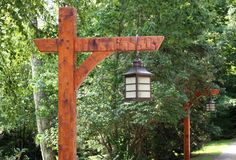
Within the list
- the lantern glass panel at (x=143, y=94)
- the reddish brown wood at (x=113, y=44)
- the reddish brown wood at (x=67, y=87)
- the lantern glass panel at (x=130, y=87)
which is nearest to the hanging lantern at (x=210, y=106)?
the lantern glass panel at (x=143, y=94)

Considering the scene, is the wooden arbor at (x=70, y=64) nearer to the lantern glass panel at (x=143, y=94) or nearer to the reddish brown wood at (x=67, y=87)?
the reddish brown wood at (x=67, y=87)

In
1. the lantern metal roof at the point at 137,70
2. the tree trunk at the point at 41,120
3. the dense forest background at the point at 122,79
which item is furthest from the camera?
the tree trunk at the point at 41,120

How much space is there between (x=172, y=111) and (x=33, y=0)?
5.92 metres

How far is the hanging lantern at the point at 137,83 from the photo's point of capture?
17.0ft

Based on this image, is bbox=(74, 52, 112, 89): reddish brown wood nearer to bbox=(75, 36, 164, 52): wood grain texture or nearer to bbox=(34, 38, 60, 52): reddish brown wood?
bbox=(75, 36, 164, 52): wood grain texture

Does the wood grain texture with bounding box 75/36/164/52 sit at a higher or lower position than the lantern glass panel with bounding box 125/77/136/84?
higher

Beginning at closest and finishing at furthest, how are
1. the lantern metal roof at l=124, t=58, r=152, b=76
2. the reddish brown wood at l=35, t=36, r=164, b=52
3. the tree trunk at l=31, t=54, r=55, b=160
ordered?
the reddish brown wood at l=35, t=36, r=164, b=52, the lantern metal roof at l=124, t=58, r=152, b=76, the tree trunk at l=31, t=54, r=55, b=160

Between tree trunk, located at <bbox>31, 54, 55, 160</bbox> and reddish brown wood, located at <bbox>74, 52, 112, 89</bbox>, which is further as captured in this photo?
tree trunk, located at <bbox>31, 54, 55, 160</bbox>

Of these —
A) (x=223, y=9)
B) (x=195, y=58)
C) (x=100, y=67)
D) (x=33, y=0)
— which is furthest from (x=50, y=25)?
(x=223, y=9)

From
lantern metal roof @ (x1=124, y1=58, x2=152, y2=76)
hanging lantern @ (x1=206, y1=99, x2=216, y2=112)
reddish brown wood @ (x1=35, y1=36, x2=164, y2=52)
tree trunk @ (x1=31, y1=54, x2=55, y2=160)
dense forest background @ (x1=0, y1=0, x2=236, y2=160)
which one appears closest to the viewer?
reddish brown wood @ (x1=35, y1=36, x2=164, y2=52)

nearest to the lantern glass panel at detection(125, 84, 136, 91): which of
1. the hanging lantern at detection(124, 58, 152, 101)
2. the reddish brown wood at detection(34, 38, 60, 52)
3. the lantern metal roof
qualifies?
the hanging lantern at detection(124, 58, 152, 101)

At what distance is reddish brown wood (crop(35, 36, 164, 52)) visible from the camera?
5.04m

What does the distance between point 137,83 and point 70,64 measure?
861mm

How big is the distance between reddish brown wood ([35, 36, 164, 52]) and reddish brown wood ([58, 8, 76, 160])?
4.0 inches
